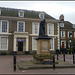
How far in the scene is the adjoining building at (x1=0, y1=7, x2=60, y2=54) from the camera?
28.2 meters

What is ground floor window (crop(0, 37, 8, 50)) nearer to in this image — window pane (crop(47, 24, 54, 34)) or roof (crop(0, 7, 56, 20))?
roof (crop(0, 7, 56, 20))

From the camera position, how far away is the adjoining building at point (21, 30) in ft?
92.6

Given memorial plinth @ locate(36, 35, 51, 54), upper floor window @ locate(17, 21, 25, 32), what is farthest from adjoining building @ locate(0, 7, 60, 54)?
memorial plinth @ locate(36, 35, 51, 54)

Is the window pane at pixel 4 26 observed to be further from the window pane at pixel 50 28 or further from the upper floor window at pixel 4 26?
the window pane at pixel 50 28

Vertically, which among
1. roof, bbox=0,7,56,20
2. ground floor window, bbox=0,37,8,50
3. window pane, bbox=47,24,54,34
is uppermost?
roof, bbox=0,7,56,20

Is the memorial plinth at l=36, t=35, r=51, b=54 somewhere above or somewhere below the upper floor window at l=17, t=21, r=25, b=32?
below

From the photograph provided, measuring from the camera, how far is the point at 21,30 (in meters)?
29.4

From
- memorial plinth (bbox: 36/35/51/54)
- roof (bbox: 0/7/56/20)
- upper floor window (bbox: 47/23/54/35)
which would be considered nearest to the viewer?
memorial plinth (bbox: 36/35/51/54)

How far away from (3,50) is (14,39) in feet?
11.0

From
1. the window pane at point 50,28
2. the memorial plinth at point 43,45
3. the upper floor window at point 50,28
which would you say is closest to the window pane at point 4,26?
the upper floor window at point 50,28

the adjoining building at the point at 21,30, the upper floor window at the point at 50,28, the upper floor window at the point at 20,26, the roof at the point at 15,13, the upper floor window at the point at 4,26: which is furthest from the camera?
the upper floor window at the point at 50,28

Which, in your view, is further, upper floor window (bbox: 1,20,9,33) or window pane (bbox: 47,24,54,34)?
window pane (bbox: 47,24,54,34)

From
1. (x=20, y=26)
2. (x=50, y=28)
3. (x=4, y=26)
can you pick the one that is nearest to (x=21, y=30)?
(x=20, y=26)

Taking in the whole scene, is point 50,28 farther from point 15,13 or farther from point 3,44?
point 3,44
